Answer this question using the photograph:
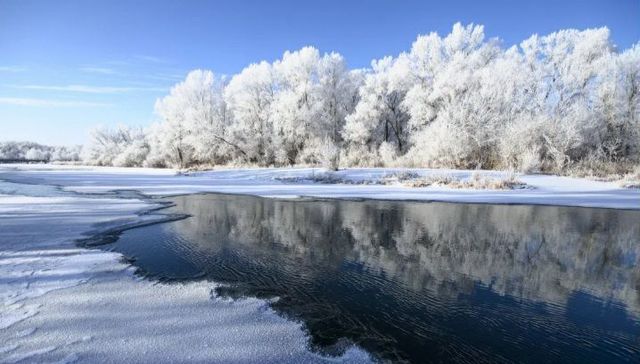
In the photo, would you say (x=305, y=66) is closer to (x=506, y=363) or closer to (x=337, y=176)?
(x=337, y=176)

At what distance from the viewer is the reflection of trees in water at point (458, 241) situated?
603 cm

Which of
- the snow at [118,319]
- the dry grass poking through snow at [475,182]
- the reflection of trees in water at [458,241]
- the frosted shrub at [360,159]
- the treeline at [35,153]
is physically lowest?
the reflection of trees in water at [458,241]

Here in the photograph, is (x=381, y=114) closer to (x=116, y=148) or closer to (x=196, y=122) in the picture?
(x=196, y=122)

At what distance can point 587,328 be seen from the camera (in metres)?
4.44

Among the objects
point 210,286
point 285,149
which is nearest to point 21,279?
point 210,286

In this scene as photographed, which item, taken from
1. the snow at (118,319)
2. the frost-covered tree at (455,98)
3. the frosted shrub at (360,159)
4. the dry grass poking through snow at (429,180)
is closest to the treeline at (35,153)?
the frosted shrub at (360,159)

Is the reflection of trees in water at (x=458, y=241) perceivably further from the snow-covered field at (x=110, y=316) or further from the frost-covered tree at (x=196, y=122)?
the frost-covered tree at (x=196, y=122)

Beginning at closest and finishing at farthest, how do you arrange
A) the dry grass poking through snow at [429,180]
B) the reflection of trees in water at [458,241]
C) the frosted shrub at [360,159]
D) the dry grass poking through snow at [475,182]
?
the reflection of trees in water at [458,241] < the dry grass poking through snow at [475,182] < the dry grass poking through snow at [429,180] < the frosted shrub at [360,159]

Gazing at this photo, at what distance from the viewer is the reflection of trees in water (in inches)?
237

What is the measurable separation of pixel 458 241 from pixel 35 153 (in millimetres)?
149677

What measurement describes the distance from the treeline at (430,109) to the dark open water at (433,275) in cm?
1522

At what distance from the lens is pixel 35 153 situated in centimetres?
12156

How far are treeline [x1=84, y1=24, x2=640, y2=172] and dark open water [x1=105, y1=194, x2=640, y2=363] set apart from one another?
1522 cm

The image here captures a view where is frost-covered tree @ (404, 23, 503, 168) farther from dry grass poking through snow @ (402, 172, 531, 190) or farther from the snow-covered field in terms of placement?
the snow-covered field
